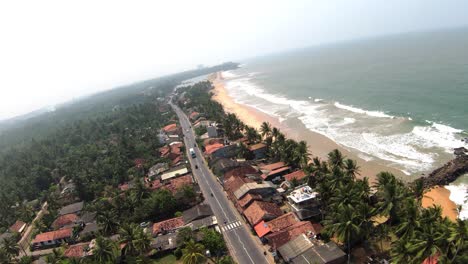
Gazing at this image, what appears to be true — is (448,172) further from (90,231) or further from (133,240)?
(90,231)

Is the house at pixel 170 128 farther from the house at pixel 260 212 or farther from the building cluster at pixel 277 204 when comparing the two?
the house at pixel 260 212

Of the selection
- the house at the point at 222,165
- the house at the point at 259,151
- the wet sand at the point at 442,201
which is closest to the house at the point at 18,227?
the house at the point at 222,165

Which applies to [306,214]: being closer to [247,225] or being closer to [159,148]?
[247,225]

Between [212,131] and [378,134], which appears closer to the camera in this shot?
[378,134]

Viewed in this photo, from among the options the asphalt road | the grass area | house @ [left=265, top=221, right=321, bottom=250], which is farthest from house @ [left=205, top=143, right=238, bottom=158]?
house @ [left=265, top=221, right=321, bottom=250]

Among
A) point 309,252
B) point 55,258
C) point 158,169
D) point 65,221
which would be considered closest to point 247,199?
point 309,252

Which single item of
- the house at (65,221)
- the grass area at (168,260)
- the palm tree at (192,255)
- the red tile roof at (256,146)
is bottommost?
the grass area at (168,260)

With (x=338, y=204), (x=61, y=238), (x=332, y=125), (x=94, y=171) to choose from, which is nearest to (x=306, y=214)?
(x=338, y=204)
